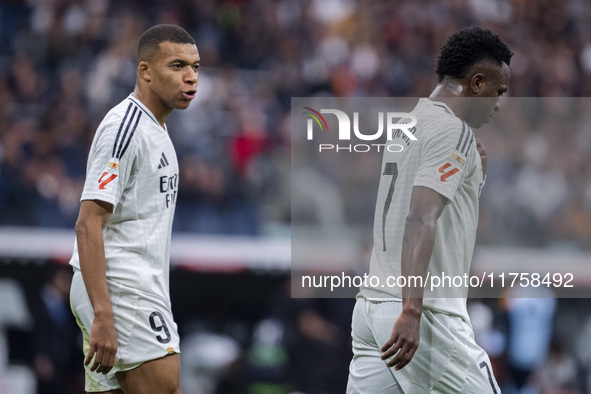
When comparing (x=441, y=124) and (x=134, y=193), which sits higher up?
(x=441, y=124)

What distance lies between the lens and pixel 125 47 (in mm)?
12102

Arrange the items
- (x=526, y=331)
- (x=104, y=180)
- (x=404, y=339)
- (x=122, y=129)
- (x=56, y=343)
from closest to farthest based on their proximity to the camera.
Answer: (x=404, y=339)
(x=104, y=180)
(x=122, y=129)
(x=56, y=343)
(x=526, y=331)

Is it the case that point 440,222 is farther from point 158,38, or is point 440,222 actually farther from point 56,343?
point 56,343

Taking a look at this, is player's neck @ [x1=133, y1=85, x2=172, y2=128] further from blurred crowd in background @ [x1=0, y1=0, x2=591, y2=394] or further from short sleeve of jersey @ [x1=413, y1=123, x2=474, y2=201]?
blurred crowd in background @ [x1=0, y1=0, x2=591, y2=394]

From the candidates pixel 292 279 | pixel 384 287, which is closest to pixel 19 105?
pixel 292 279

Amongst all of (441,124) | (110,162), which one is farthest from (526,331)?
(110,162)

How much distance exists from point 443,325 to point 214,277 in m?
6.67

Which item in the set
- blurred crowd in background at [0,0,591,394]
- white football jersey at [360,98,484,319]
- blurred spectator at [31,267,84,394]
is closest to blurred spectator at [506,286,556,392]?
blurred crowd in background at [0,0,591,394]

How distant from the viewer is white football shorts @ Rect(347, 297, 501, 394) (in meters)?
3.78

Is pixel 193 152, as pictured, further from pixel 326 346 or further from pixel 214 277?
pixel 326 346

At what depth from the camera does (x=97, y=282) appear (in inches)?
151

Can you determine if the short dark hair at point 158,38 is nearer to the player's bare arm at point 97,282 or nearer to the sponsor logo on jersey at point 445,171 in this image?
the player's bare arm at point 97,282

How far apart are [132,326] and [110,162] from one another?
2.38ft

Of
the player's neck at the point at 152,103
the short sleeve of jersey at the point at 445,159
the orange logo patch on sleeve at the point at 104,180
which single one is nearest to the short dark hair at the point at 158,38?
the player's neck at the point at 152,103
